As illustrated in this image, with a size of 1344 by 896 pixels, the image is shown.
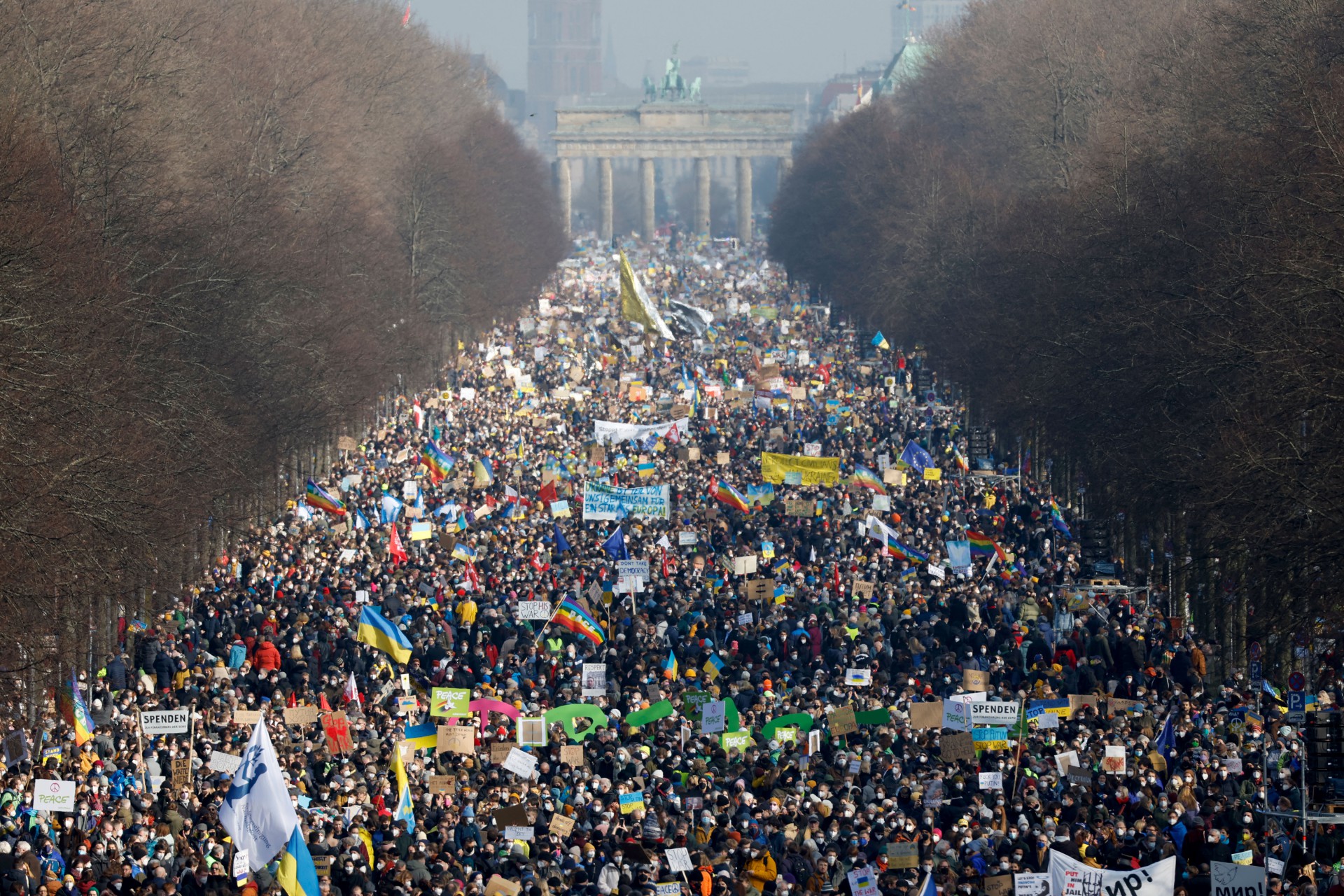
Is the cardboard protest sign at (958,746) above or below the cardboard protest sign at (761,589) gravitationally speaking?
above

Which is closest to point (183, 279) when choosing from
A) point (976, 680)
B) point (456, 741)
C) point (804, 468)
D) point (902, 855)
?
point (804, 468)

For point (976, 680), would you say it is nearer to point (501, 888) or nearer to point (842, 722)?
point (842, 722)

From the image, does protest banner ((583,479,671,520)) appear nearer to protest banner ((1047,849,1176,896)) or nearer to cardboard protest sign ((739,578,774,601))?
cardboard protest sign ((739,578,774,601))

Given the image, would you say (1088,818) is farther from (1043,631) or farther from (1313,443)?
(1043,631)

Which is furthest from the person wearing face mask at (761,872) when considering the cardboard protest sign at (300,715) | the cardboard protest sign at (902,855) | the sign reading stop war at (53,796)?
the cardboard protest sign at (300,715)

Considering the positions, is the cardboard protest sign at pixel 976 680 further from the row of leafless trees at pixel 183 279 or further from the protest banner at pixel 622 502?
the protest banner at pixel 622 502

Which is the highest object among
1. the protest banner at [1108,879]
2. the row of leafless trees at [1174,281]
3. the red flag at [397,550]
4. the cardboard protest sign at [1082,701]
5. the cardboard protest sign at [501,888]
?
the row of leafless trees at [1174,281]

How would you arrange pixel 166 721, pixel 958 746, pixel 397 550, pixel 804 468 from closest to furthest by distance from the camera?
pixel 958 746 < pixel 166 721 < pixel 397 550 < pixel 804 468
